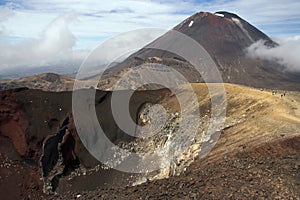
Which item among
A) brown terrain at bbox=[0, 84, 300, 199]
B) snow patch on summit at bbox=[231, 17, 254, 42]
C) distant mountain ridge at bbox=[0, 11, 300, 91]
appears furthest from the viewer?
snow patch on summit at bbox=[231, 17, 254, 42]

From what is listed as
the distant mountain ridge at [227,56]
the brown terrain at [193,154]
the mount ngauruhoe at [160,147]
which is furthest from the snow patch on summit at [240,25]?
the brown terrain at [193,154]

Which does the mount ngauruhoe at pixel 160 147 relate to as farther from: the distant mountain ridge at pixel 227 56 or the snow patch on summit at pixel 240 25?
the snow patch on summit at pixel 240 25

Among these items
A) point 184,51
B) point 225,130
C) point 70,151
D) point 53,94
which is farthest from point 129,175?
point 184,51

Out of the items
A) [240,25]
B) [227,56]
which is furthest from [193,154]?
[240,25]

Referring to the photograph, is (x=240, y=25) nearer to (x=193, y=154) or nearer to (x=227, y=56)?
(x=227, y=56)

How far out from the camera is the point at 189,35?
438 feet

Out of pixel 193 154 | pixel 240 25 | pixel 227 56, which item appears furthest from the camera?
pixel 240 25

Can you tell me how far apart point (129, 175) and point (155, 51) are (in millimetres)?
111608

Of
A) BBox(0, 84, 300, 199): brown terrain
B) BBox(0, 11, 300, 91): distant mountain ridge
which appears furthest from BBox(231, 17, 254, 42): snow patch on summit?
BBox(0, 84, 300, 199): brown terrain

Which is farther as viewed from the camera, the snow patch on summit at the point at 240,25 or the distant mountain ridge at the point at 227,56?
the snow patch on summit at the point at 240,25

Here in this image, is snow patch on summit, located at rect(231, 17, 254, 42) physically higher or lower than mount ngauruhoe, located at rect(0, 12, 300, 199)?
higher

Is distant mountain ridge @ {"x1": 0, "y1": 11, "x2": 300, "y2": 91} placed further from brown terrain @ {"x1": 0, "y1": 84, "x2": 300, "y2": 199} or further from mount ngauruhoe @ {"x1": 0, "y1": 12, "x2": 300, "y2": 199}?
brown terrain @ {"x1": 0, "y1": 84, "x2": 300, "y2": 199}

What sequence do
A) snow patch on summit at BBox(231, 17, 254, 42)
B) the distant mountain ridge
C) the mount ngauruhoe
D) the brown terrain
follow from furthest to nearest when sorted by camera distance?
snow patch on summit at BBox(231, 17, 254, 42) → the distant mountain ridge → the mount ngauruhoe → the brown terrain

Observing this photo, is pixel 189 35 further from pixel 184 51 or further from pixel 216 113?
pixel 216 113
